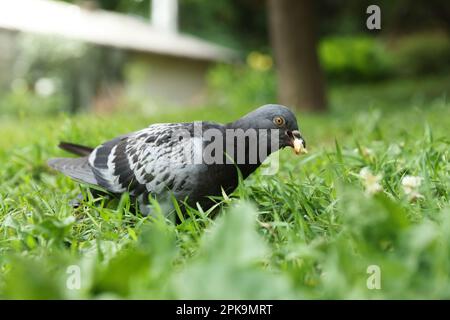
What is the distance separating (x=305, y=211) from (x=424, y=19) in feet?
73.0

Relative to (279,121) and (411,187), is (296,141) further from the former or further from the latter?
(411,187)

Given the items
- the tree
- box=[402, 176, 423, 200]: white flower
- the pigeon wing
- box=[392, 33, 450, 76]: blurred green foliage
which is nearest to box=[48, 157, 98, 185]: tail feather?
the pigeon wing

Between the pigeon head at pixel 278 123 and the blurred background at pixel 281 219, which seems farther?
the pigeon head at pixel 278 123

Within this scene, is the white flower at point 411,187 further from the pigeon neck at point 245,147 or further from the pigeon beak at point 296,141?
the pigeon neck at point 245,147

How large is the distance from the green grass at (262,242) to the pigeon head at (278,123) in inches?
8.1

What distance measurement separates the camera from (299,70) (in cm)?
871

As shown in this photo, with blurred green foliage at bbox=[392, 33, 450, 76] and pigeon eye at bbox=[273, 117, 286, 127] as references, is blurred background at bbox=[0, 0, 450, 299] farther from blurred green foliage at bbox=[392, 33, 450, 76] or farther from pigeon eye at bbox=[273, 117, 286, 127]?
blurred green foliage at bbox=[392, 33, 450, 76]

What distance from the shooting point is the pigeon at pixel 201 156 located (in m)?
2.63

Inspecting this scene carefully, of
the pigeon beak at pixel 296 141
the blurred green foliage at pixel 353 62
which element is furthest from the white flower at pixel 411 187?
the blurred green foliage at pixel 353 62

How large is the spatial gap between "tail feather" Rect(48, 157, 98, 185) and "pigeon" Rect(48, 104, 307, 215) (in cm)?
14

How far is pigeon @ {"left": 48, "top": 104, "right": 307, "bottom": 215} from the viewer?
263 cm

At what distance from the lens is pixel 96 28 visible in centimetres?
1677

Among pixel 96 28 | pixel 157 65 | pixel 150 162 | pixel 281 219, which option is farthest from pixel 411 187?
pixel 157 65

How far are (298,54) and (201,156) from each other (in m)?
6.40
